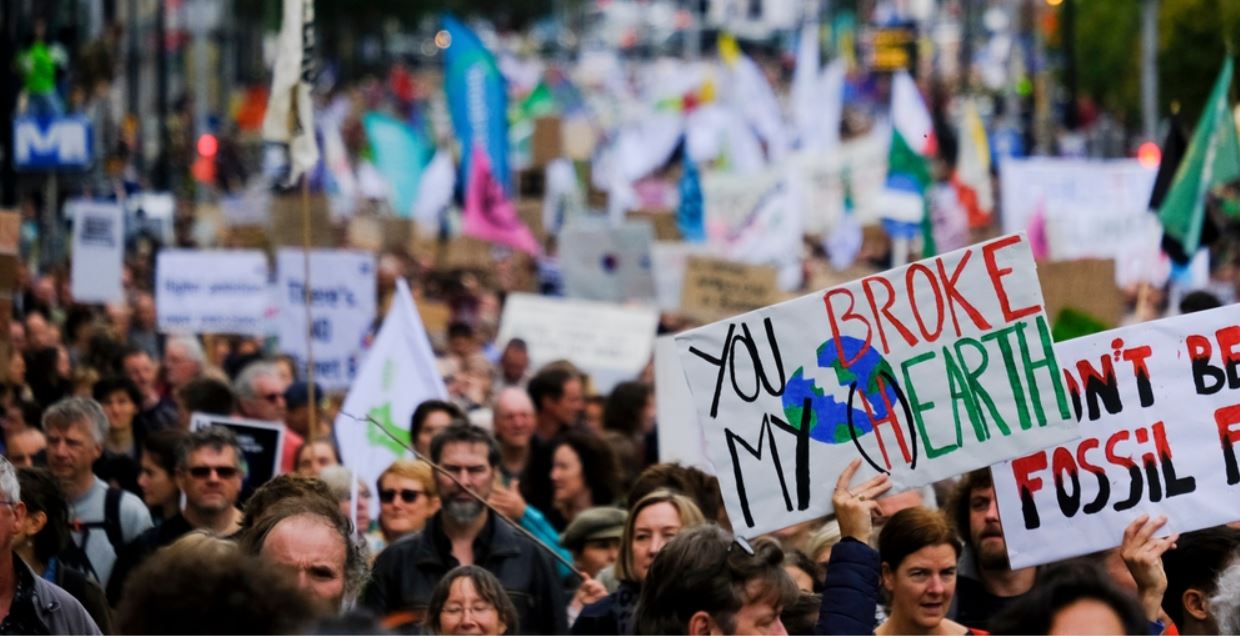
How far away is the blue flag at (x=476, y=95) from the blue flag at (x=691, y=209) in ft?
7.38

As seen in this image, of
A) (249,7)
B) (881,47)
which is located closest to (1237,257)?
(881,47)

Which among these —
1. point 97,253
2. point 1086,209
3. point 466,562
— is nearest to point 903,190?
point 1086,209

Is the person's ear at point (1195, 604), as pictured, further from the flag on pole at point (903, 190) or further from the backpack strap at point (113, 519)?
the flag on pole at point (903, 190)

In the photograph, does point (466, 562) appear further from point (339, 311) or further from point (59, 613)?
point (339, 311)

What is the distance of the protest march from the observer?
5.42 m

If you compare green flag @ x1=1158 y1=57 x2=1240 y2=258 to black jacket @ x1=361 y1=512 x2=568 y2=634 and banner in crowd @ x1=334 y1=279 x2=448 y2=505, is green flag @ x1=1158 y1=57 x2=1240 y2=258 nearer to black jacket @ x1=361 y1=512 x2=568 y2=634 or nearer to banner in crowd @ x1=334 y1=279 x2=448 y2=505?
banner in crowd @ x1=334 y1=279 x2=448 y2=505

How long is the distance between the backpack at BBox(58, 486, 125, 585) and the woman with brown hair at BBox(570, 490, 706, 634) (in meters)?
1.49

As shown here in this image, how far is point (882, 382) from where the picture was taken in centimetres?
614

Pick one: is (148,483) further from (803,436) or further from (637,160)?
(637,160)

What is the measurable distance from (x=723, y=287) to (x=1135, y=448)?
30.1 ft

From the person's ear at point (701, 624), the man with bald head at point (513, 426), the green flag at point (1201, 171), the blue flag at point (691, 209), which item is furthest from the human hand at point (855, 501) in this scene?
the blue flag at point (691, 209)

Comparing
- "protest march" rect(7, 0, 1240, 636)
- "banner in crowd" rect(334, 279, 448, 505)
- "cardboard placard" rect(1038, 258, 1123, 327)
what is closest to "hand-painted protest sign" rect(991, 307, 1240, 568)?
"protest march" rect(7, 0, 1240, 636)

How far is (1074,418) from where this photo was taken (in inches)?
237

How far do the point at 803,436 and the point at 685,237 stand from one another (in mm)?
16969
